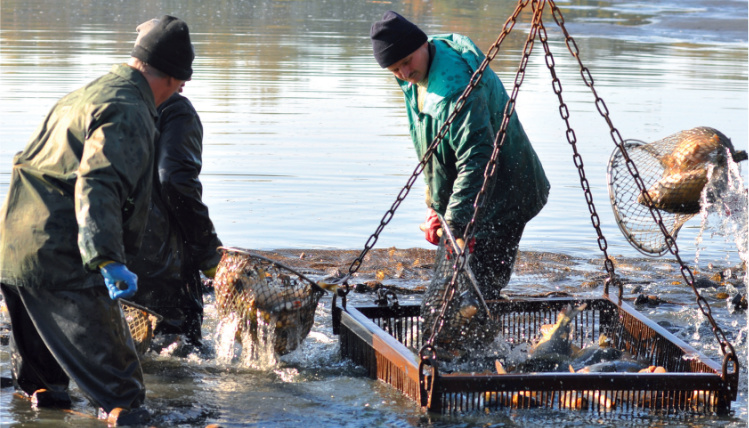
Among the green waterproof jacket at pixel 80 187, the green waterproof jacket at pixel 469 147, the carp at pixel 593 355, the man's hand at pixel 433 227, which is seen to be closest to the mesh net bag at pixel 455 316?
the man's hand at pixel 433 227

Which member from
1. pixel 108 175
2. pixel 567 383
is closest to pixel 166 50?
pixel 108 175

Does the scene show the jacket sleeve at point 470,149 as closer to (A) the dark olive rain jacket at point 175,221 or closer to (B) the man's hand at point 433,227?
(B) the man's hand at point 433,227

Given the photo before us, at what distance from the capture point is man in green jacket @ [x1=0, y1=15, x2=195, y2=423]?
3963 millimetres

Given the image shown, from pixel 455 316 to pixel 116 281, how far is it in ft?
6.77

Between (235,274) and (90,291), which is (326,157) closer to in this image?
(235,274)

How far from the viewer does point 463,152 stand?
516 cm

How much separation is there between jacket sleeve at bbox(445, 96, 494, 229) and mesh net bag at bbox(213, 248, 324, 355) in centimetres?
93

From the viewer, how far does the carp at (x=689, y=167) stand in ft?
19.6

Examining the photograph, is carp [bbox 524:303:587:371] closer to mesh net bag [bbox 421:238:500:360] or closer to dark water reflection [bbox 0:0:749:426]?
mesh net bag [bbox 421:238:500:360]

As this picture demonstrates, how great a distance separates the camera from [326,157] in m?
12.4

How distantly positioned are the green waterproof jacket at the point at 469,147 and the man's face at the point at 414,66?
0.18 ft

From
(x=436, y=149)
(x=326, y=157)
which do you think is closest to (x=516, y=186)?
(x=436, y=149)

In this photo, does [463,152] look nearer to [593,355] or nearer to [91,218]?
[593,355]

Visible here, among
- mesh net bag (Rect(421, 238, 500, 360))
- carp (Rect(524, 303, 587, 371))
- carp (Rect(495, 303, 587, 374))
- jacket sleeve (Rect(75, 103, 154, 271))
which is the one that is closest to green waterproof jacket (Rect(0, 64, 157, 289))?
jacket sleeve (Rect(75, 103, 154, 271))
